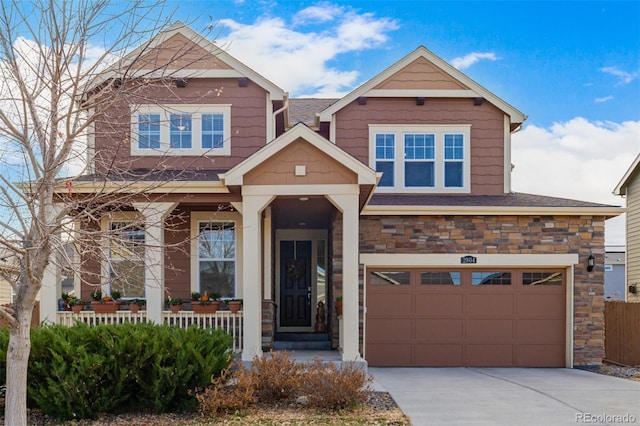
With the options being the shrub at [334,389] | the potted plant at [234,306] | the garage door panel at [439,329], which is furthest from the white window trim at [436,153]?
the shrub at [334,389]

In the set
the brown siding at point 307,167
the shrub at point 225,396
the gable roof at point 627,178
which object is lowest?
the shrub at point 225,396

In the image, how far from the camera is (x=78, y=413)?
→ 24.2 feet

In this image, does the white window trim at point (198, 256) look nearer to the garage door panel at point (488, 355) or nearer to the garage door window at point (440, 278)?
the garage door window at point (440, 278)

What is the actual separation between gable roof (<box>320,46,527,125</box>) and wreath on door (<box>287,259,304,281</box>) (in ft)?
11.2

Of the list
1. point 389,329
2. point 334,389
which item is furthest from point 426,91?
point 334,389

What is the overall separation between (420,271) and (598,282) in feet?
11.8

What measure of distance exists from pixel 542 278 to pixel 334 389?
6.29 m

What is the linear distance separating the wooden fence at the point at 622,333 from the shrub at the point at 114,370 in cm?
944

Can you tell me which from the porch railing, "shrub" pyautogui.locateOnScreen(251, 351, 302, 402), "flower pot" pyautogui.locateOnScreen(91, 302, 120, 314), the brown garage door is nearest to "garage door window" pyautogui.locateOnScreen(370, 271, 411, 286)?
the brown garage door

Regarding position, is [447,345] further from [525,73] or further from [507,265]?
[525,73]

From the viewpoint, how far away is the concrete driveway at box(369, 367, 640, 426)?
7320 mm

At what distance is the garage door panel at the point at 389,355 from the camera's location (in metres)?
11.8

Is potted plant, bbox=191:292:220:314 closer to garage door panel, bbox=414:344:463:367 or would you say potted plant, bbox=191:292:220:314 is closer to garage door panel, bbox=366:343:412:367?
garage door panel, bbox=366:343:412:367

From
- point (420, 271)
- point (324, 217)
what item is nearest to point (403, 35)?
point (324, 217)
